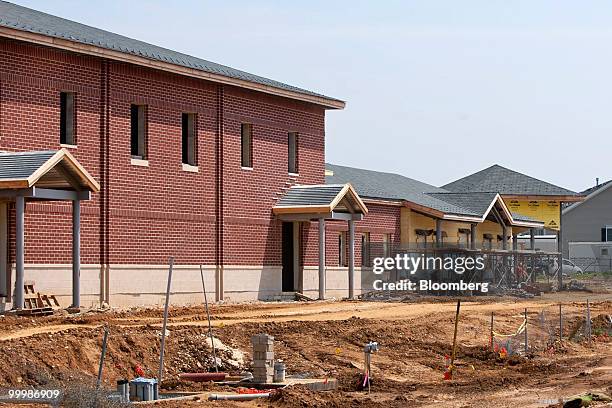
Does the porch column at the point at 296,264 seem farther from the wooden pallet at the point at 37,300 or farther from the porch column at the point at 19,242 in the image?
the porch column at the point at 19,242

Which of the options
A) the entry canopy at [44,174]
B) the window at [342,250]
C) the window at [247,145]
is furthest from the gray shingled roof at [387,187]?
the entry canopy at [44,174]

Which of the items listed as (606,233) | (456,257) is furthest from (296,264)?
(606,233)

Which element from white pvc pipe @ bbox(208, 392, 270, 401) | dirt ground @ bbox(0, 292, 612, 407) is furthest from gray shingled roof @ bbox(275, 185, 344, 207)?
white pvc pipe @ bbox(208, 392, 270, 401)

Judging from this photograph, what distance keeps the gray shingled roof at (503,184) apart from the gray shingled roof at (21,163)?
1678 inches

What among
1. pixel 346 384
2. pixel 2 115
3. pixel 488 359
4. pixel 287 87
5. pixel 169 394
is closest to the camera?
pixel 169 394

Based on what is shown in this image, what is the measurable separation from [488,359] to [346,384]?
633 centimetres

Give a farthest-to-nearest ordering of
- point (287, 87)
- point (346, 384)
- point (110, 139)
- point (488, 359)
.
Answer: point (287, 87), point (110, 139), point (488, 359), point (346, 384)

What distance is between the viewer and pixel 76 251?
3338 cm

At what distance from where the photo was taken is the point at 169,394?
21.4 meters

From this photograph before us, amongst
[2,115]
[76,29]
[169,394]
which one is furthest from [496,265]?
[169,394]

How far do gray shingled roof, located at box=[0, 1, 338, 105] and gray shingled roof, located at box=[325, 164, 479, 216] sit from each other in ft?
32.9

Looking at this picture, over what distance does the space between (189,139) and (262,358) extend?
18884 mm

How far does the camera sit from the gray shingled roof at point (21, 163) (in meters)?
31.2

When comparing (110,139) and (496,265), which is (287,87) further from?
(496,265)
